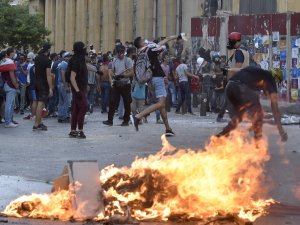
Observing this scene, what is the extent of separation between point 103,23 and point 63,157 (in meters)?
37.6

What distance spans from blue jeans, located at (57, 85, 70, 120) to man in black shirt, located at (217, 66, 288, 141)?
8629mm


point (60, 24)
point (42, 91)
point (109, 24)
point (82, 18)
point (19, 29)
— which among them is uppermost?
point (82, 18)

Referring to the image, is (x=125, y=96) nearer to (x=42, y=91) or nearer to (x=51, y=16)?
(x=42, y=91)

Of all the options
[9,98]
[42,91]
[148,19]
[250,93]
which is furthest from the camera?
[148,19]

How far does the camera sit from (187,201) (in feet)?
24.4

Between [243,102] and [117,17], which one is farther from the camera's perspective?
[117,17]

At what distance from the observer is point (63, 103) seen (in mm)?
20094

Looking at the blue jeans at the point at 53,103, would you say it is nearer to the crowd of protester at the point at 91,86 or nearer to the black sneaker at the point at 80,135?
the crowd of protester at the point at 91,86

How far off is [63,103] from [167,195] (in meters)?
12.8

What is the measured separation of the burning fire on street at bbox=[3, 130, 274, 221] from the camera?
7344 millimetres

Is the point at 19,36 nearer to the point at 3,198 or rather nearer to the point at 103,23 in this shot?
the point at 103,23

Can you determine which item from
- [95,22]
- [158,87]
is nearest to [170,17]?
[95,22]

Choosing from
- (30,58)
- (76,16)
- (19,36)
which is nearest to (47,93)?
(30,58)

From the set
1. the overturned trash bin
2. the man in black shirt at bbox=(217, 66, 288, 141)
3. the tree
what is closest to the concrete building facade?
the tree
